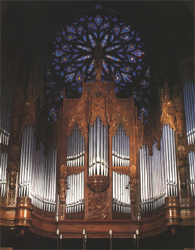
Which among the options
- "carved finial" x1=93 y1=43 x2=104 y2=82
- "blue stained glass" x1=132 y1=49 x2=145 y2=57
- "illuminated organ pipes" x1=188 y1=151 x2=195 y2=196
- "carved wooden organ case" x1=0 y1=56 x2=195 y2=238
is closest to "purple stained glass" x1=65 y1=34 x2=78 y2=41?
"blue stained glass" x1=132 y1=49 x2=145 y2=57

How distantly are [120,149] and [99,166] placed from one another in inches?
43.6

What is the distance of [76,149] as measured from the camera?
19469 mm

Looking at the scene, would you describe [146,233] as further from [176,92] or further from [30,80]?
[30,80]

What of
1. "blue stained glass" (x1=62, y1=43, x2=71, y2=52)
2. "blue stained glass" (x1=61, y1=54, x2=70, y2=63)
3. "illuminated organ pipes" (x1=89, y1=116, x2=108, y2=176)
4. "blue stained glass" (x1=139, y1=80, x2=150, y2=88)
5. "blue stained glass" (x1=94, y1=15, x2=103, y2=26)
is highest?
"blue stained glass" (x1=94, y1=15, x2=103, y2=26)

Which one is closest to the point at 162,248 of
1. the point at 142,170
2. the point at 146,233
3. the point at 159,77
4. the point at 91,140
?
the point at 146,233

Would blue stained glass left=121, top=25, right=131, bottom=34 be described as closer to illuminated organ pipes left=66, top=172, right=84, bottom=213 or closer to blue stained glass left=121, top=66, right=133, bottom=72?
blue stained glass left=121, top=66, right=133, bottom=72

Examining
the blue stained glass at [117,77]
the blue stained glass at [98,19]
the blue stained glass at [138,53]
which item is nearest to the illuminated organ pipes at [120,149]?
the blue stained glass at [117,77]

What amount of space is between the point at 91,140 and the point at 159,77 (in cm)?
418

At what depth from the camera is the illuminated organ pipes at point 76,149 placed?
63.2 ft

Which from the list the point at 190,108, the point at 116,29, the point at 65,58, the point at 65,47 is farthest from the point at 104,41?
the point at 190,108

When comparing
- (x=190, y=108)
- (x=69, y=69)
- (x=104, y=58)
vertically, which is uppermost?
(x=104, y=58)

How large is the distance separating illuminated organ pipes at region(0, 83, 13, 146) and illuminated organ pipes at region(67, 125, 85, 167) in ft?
7.94

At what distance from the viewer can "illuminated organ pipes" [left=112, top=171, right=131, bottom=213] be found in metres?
18.6

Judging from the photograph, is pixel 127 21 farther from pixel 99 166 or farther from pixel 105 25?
pixel 99 166
